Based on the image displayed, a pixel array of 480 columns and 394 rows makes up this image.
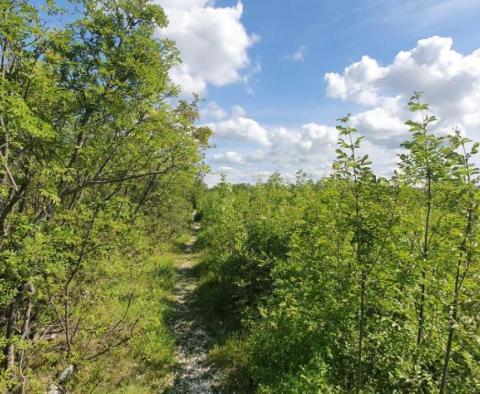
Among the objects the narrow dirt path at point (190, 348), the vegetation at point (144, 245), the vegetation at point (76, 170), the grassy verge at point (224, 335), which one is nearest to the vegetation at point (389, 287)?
the vegetation at point (144, 245)

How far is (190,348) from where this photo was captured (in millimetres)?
9961

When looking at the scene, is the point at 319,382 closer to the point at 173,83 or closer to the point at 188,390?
the point at 188,390

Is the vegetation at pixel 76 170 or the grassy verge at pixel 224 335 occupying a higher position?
the vegetation at pixel 76 170

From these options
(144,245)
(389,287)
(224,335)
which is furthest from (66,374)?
(389,287)

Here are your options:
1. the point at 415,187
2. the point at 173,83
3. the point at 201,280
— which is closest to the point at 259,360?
the point at 415,187

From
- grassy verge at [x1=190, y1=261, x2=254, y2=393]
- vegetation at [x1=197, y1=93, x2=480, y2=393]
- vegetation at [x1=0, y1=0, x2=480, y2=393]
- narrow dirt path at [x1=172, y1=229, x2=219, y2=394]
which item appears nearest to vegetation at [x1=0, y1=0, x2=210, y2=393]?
vegetation at [x1=0, y1=0, x2=480, y2=393]

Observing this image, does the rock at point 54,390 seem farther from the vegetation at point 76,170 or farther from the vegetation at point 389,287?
the vegetation at point 389,287

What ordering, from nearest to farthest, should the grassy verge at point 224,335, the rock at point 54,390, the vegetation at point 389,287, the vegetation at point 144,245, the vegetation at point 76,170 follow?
the vegetation at point 389,287 < the vegetation at point 144,245 < the vegetation at point 76,170 < the rock at point 54,390 < the grassy verge at point 224,335

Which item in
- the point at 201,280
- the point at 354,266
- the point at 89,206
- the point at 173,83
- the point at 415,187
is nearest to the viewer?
the point at 415,187

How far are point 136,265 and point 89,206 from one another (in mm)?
2357

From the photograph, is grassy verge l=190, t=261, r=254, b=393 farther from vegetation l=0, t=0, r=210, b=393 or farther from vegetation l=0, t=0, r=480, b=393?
vegetation l=0, t=0, r=210, b=393

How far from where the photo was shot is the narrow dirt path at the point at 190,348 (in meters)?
8.12

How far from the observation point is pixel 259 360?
6941 millimetres

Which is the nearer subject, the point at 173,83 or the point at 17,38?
the point at 17,38
